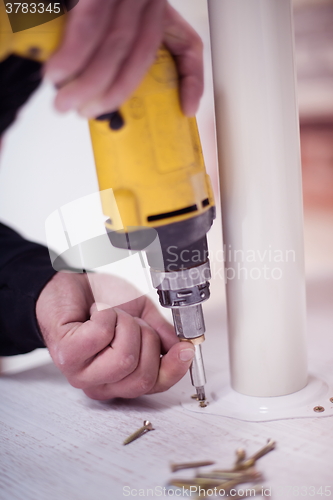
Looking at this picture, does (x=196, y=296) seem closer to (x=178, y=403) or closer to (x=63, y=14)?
(x=178, y=403)

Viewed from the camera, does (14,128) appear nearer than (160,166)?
No

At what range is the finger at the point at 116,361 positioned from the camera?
435mm

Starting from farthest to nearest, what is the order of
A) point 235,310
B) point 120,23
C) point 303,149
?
1. point 303,149
2. point 235,310
3. point 120,23

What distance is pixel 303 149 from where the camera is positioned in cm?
98

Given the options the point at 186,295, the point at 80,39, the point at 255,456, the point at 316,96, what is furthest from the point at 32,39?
the point at 316,96

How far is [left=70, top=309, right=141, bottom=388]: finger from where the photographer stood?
43 cm

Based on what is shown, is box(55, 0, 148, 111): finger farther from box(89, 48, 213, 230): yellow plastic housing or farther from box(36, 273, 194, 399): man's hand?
box(36, 273, 194, 399): man's hand

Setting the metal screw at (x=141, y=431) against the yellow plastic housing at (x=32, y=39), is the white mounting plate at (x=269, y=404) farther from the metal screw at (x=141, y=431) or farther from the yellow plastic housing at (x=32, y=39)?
the yellow plastic housing at (x=32, y=39)

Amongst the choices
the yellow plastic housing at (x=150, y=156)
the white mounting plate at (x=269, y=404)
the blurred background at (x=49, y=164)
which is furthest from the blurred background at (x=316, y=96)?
the yellow plastic housing at (x=150, y=156)

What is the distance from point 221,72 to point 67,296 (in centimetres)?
24

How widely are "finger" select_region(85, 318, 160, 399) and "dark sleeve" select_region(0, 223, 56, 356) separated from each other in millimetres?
95

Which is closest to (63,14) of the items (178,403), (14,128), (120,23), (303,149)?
(120,23)

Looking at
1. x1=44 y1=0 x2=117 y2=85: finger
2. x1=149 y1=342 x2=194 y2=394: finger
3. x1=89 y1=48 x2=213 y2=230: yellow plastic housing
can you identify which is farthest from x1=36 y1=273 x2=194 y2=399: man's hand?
x1=44 y1=0 x2=117 y2=85: finger

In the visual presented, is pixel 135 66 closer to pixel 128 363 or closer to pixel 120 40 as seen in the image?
pixel 120 40
